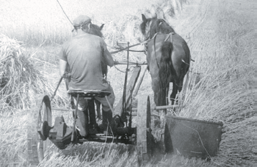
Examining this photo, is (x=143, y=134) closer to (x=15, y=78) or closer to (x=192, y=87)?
(x=192, y=87)

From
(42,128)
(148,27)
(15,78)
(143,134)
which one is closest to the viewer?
(143,134)

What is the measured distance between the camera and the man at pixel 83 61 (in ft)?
11.9

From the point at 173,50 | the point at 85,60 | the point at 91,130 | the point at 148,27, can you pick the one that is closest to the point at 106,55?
the point at 85,60

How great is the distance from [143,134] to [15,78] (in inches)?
137

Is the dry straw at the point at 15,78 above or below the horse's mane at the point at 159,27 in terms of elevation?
below

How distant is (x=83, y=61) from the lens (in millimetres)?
3617

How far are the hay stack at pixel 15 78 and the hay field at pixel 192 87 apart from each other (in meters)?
0.19

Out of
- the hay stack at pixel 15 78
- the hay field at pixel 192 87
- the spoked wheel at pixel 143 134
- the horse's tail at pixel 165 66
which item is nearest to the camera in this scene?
the spoked wheel at pixel 143 134

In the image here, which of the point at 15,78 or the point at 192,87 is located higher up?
the point at 15,78

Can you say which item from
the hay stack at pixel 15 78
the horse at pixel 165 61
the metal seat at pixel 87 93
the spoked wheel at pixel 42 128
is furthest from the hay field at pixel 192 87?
the metal seat at pixel 87 93

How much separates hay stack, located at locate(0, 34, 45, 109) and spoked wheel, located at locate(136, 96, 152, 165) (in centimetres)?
302

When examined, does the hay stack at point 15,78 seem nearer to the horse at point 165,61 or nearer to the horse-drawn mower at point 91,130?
the horse-drawn mower at point 91,130

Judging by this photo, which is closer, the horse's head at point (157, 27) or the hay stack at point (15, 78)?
the hay stack at point (15, 78)

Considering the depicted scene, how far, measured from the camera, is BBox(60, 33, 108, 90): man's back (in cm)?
362
